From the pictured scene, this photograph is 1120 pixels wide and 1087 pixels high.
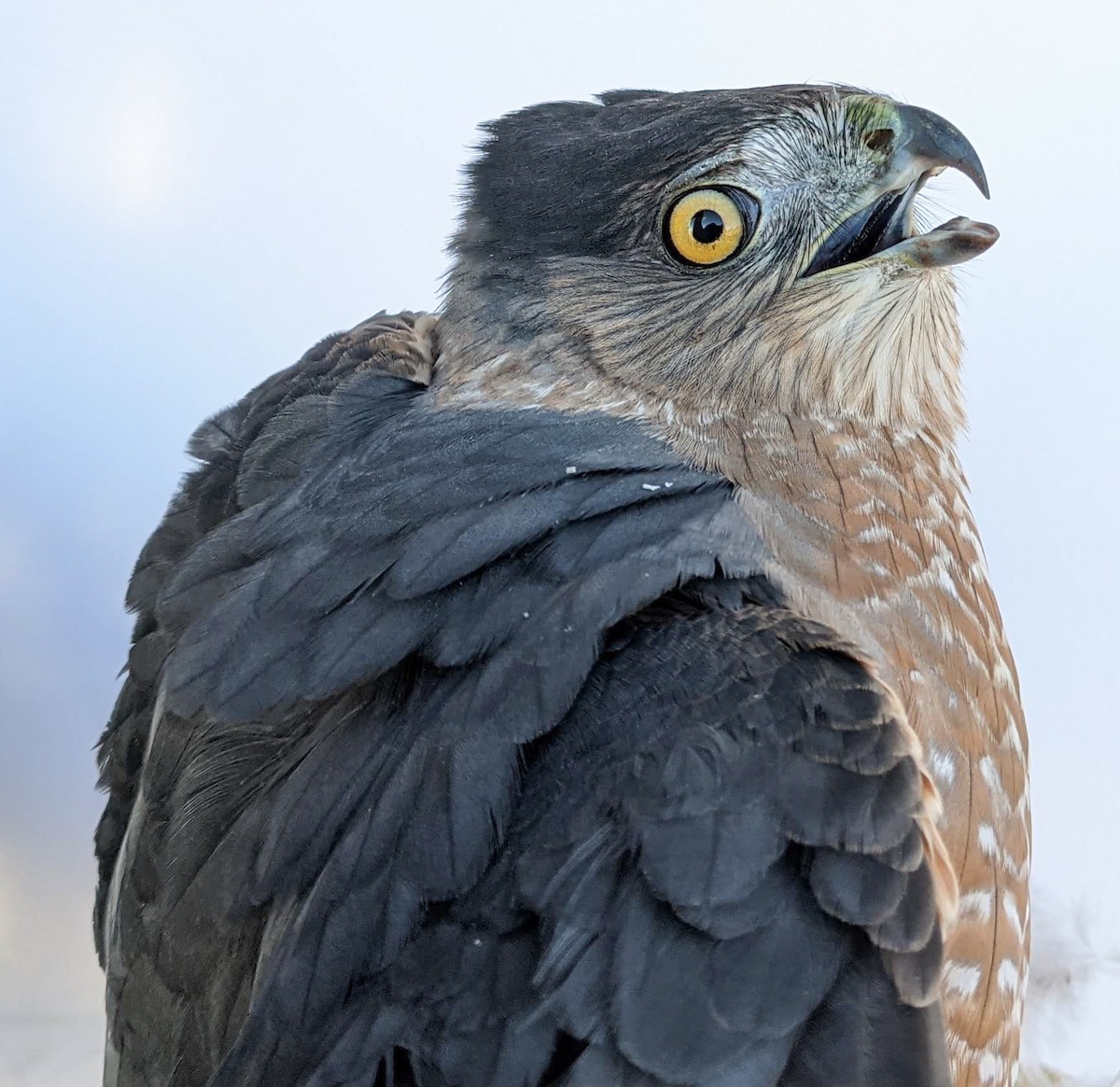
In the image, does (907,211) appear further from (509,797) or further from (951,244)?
(509,797)

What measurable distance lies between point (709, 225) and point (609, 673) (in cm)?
85

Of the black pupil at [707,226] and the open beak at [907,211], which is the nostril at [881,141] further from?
the black pupil at [707,226]

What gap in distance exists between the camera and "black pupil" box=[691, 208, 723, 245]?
2.10m

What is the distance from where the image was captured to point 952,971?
1.76 m

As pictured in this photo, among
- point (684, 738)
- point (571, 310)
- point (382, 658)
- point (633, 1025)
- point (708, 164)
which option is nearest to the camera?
point (633, 1025)

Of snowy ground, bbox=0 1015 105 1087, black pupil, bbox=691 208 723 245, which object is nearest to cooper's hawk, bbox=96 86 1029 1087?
black pupil, bbox=691 208 723 245

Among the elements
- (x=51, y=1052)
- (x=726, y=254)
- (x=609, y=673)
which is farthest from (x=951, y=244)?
(x=51, y=1052)

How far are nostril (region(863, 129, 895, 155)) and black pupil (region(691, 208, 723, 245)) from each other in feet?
0.87

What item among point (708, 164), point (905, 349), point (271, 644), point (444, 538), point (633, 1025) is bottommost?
point (633, 1025)

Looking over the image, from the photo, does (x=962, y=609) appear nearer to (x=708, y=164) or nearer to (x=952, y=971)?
(x=952, y=971)

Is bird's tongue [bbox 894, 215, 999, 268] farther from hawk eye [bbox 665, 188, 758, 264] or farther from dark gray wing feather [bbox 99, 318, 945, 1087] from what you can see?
dark gray wing feather [bbox 99, 318, 945, 1087]

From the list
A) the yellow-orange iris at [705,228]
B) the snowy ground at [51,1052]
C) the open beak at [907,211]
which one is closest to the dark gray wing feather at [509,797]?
the yellow-orange iris at [705,228]

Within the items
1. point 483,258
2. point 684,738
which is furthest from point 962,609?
point 483,258

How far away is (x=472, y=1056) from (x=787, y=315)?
1276mm
